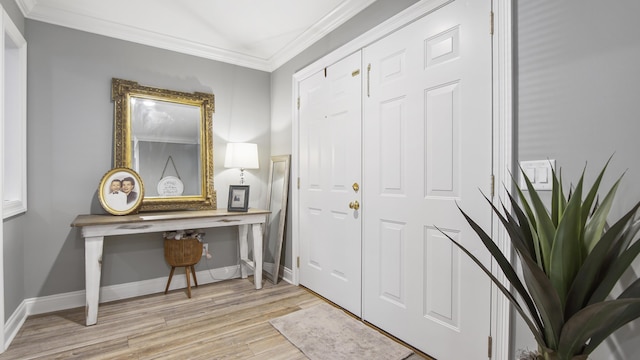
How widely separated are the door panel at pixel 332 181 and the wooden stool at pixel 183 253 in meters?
1.02

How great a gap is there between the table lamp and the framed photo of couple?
2.74 feet

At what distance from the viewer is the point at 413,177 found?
6.55 ft

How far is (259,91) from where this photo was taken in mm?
3654

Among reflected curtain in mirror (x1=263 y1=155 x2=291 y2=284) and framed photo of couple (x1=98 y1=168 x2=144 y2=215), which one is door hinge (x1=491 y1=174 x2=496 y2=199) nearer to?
reflected curtain in mirror (x1=263 y1=155 x2=291 y2=284)

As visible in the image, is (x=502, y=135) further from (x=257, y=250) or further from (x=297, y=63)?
(x=257, y=250)

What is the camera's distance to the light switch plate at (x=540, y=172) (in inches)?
54.3

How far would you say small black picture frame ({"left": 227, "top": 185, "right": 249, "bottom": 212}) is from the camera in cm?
311

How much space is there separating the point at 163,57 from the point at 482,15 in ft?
9.26

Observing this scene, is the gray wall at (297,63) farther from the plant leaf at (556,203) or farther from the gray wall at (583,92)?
the plant leaf at (556,203)

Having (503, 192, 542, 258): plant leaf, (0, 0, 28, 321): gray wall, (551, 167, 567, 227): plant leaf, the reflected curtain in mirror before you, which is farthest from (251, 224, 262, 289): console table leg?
(551, 167, 567, 227): plant leaf

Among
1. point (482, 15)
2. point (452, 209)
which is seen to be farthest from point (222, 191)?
point (482, 15)

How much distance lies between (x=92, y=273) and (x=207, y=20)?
7.36 ft

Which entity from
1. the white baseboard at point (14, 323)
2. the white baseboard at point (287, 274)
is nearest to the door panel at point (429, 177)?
the white baseboard at point (287, 274)

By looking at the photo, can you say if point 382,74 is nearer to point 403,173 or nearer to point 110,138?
point 403,173
